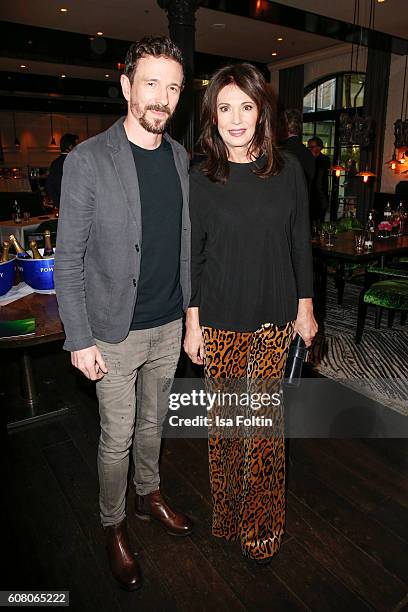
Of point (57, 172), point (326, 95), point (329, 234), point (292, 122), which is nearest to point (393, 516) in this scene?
point (329, 234)

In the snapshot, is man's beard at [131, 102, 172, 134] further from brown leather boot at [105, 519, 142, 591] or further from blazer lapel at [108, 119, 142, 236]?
brown leather boot at [105, 519, 142, 591]

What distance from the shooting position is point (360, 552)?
184 centimetres

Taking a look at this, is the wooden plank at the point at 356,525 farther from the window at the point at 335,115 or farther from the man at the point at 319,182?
the window at the point at 335,115

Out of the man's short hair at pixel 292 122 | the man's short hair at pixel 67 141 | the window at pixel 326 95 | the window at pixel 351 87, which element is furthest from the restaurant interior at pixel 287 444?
the window at pixel 326 95

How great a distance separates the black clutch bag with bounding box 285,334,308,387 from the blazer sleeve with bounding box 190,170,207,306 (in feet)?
1.31

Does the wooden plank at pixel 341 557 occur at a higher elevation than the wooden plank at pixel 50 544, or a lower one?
higher

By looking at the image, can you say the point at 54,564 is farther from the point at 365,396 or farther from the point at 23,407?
the point at 365,396

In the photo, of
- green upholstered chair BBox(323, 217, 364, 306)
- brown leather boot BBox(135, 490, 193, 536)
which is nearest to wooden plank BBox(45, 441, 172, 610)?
brown leather boot BBox(135, 490, 193, 536)

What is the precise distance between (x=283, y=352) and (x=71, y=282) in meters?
0.77

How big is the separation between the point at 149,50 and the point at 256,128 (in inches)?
16.0

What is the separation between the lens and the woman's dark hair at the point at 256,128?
4.63ft

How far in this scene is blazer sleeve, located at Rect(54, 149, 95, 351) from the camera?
1392mm

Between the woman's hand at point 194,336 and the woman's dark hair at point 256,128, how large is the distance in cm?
48

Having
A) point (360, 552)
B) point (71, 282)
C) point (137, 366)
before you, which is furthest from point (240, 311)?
point (360, 552)
